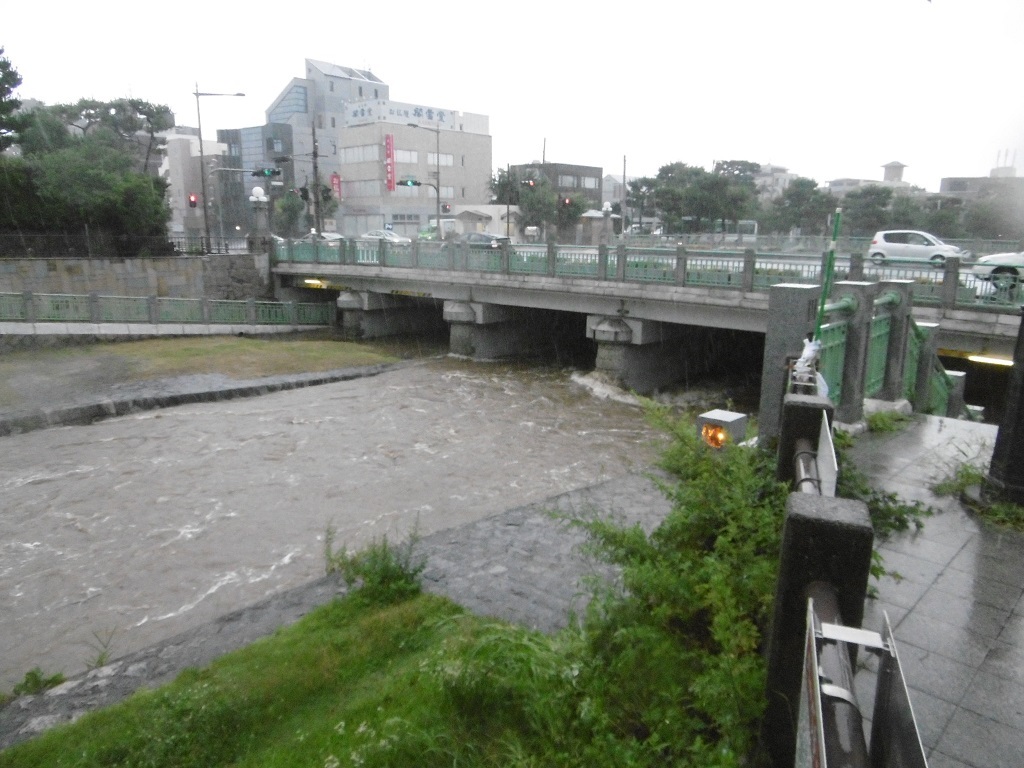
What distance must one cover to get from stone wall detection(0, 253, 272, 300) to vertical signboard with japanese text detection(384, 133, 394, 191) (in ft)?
84.2

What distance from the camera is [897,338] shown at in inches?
322

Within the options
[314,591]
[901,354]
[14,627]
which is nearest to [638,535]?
[314,591]

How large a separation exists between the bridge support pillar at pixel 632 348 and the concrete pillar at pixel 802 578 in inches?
727

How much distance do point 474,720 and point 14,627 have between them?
258 inches

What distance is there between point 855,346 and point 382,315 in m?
25.2

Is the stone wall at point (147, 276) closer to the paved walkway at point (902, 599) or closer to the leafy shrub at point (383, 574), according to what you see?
the paved walkway at point (902, 599)

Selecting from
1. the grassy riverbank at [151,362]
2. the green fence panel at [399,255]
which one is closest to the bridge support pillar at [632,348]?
the grassy riverbank at [151,362]

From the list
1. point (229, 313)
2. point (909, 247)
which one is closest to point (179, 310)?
→ point (229, 313)

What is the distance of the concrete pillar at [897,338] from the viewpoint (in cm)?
802

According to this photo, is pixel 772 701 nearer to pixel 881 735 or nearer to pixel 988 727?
pixel 988 727

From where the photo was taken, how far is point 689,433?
530 cm

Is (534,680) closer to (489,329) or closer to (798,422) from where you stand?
(798,422)

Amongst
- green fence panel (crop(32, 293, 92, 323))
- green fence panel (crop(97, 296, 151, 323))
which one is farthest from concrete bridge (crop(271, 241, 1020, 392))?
green fence panel (crop(32, 293, 92, 323))

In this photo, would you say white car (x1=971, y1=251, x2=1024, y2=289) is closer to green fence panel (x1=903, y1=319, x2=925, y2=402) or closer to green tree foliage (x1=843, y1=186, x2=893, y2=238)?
green fence panel (x1=903, y1=319, x2=925, y2=402)
